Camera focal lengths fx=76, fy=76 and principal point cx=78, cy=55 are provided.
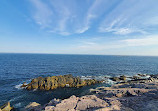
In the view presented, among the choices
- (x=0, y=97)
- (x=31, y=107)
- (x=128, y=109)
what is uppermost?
(x=128, y=109)

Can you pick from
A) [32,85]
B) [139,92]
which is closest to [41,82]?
[32,85]

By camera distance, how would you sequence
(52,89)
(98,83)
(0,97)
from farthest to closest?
(98,83) < (52,89) < (0,97)

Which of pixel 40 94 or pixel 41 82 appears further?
pixel 41 82

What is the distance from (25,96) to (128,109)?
87.0ft

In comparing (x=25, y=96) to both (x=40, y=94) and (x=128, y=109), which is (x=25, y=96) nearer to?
(x=40, y=94)

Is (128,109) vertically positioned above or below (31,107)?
above

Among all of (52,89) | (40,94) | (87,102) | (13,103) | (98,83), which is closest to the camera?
(87,102)

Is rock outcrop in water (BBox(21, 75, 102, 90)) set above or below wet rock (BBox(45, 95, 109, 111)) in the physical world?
below

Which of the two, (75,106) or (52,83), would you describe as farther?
(52,83)

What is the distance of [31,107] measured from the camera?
1553 cm

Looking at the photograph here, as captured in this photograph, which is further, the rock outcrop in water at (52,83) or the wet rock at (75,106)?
the rock outcrop in water at (52,83)

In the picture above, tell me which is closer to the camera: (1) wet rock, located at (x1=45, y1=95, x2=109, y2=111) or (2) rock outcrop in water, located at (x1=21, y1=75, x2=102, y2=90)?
(1) wet rock, located at (x1=45, y1=95, x2=109, y2=111)

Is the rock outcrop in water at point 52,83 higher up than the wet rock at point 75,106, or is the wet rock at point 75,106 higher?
the wet rock at point 75,106

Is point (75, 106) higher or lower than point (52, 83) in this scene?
higher
